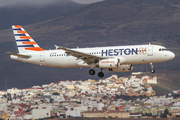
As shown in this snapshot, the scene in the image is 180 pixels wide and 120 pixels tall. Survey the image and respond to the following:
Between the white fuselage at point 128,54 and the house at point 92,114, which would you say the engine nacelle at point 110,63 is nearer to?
the white fuselage at point 128,54

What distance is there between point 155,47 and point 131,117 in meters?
116

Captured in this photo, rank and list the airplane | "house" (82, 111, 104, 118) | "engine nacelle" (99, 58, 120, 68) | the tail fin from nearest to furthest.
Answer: "engine nacelle" (99, 58, 120, 68)
the airplane
the tail fin
"house" (82, 111, 104, 118)

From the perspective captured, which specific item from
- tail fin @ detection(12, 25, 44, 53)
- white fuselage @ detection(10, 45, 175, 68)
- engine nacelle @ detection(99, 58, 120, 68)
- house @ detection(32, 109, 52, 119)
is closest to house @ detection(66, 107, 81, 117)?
house @ detection(32, 109, 52, 119)

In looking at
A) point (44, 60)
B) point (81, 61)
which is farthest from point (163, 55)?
point (44, 60)

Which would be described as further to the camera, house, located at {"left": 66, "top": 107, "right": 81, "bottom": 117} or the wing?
house, located at {"left": 66, "top": 107, "right": 81, "bottom": 117}

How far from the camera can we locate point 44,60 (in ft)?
227

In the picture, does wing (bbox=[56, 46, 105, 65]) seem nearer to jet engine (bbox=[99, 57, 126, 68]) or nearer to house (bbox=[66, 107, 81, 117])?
jet engine (bbox=[99, 57, 126, 68])

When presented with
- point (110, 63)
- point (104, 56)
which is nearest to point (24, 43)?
point (104, 56)


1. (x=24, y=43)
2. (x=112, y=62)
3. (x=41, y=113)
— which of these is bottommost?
(x=41, y=113)

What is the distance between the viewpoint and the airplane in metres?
63.5

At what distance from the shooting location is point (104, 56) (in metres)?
65.1

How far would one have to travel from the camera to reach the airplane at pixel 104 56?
63469mm

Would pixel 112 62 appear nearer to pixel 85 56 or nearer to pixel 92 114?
pixel 85 56

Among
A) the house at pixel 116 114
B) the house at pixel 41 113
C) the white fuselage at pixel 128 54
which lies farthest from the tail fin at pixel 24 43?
the house at pixel 116 114
